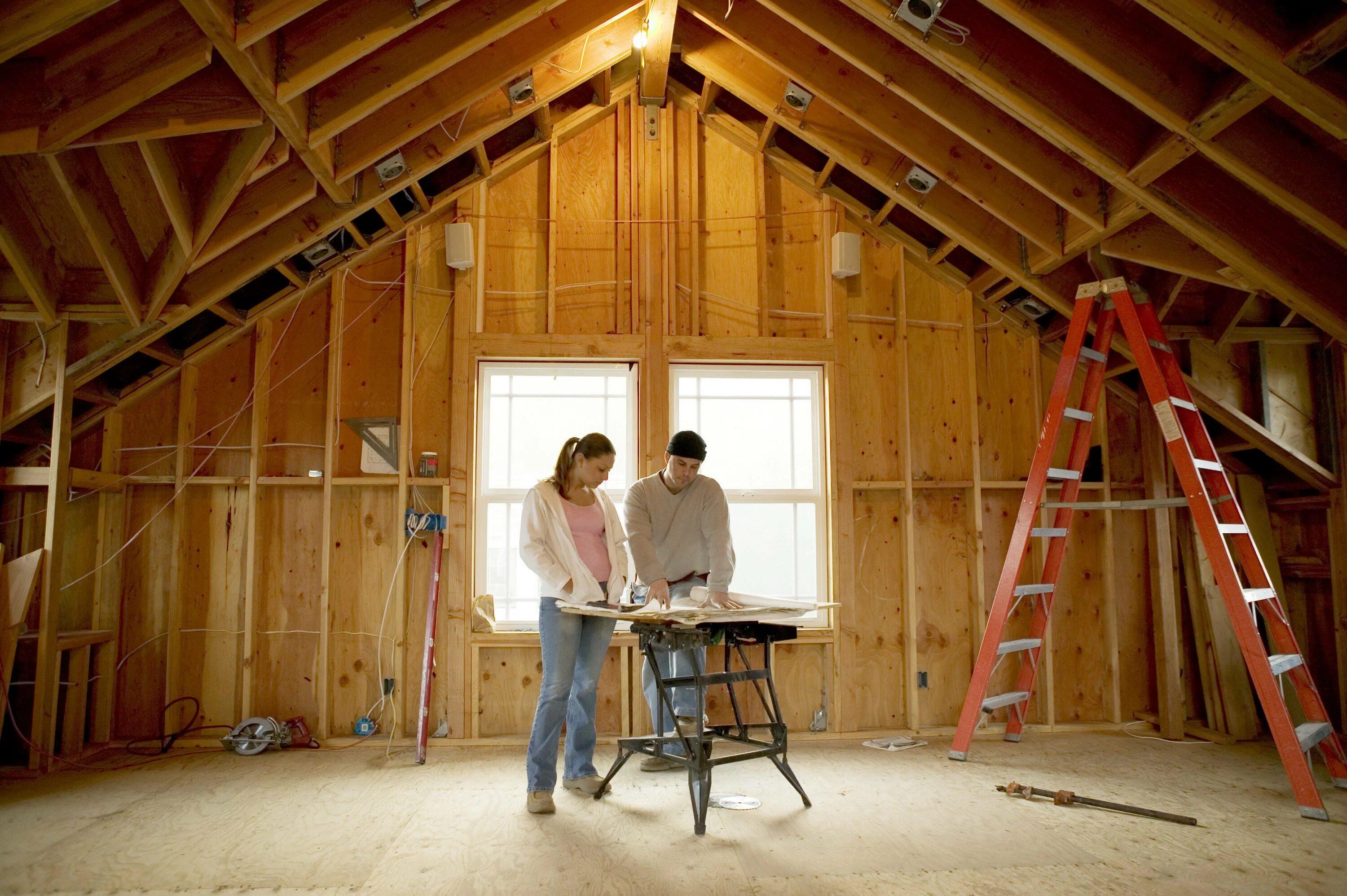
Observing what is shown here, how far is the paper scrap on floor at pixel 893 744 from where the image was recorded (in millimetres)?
4512

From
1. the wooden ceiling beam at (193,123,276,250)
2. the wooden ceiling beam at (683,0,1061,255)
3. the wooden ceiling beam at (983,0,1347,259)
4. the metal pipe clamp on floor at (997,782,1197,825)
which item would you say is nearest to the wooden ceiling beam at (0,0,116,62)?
the wooden ceiling beam at (193,123,276,250)

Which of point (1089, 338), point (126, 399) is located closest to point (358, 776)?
point (126, 399)

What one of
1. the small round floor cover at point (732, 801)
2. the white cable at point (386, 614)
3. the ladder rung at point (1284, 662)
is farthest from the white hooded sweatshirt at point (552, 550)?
the ladder rung at point (1284, 662)

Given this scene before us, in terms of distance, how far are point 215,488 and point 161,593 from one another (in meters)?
0.62

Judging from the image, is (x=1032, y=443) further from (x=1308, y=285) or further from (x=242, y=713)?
(x=242, y=713)

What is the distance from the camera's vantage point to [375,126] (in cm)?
399

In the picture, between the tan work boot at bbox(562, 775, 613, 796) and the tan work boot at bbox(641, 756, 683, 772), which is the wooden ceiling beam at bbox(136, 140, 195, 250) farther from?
the tan work boot at bbox(641, 756, 683, 772)

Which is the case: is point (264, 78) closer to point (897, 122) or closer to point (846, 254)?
point (897, 122)

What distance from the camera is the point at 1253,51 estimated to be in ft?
8.76

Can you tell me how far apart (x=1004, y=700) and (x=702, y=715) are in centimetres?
197

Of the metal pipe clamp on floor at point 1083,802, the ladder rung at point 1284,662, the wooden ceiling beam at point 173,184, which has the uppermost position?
the wooden ceiling beam at point 173,184

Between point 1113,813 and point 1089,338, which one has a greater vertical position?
point 1089,338

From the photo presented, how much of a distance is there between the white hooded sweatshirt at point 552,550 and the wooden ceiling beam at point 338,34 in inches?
69.8

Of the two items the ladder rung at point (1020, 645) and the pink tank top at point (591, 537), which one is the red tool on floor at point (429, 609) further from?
the ladder rung at point (1020, 645)
